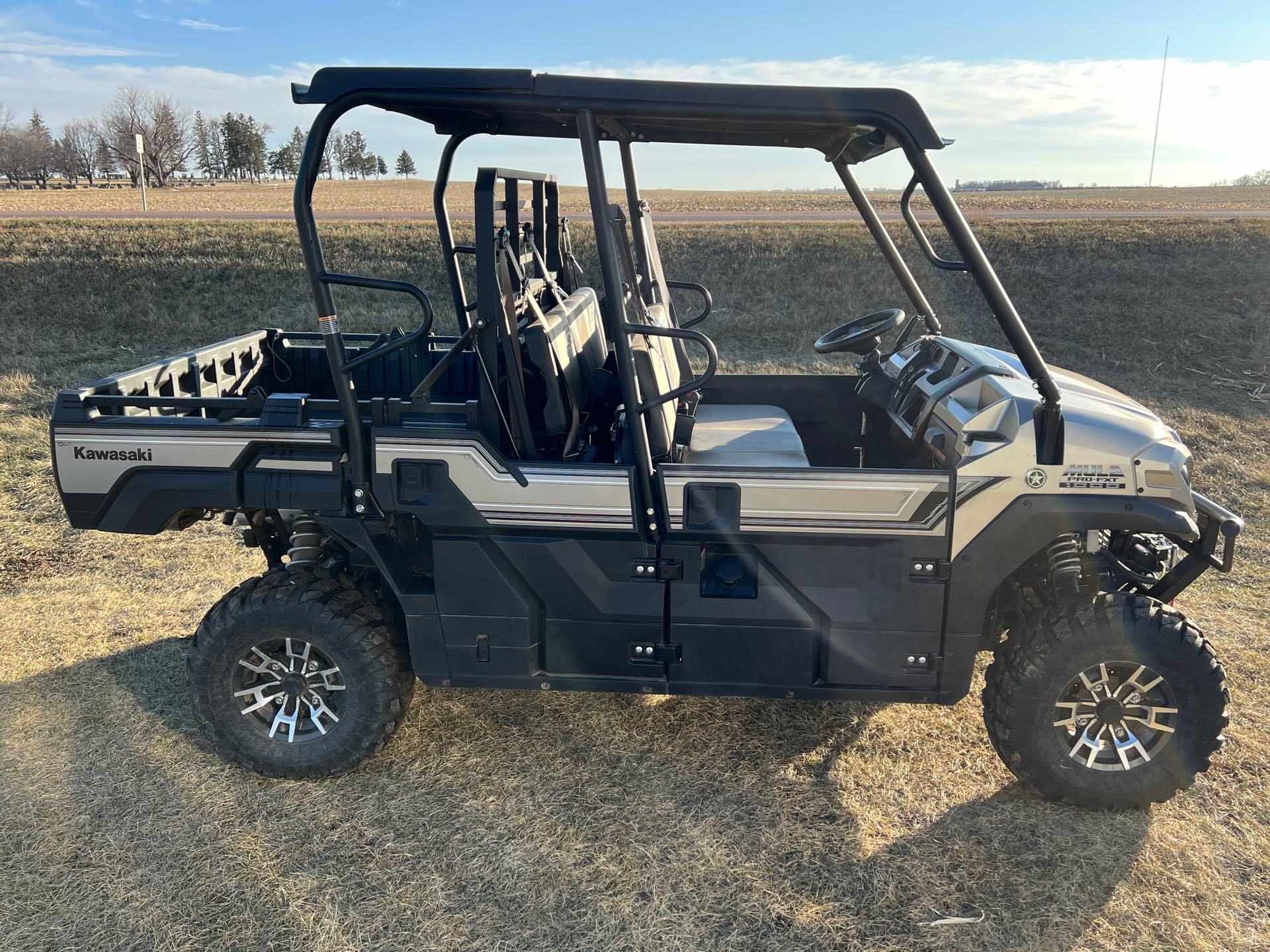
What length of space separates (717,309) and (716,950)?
11.0 metres

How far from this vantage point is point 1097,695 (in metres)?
3.06

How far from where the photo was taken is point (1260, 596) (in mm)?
4906

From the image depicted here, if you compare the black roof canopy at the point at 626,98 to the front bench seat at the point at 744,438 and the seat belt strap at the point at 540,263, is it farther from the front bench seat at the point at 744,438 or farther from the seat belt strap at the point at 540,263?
the front bench seat at the point at 744,438

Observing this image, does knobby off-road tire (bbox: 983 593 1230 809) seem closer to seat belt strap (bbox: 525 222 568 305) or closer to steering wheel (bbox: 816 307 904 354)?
steering wheel (bbox: 816 307 904 354)

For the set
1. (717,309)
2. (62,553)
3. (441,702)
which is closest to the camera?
(441,702)

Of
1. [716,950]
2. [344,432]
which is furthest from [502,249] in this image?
[716,950]

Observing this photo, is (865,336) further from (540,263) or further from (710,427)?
(540,263)

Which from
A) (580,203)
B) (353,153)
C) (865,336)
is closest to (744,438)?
(865,336)

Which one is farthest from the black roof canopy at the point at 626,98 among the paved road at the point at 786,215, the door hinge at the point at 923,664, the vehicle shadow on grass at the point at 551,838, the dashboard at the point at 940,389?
the paved road at the point at 786,215

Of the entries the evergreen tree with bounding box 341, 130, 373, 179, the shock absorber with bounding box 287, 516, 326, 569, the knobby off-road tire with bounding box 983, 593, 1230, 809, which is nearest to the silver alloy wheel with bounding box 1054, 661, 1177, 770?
the knobby off-road tire with bounding box 983, 593, 1230, 809

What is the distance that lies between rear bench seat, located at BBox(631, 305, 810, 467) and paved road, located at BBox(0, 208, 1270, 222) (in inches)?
531

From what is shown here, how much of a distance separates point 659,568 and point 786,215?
1727 cm

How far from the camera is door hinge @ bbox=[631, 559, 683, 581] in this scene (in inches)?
119

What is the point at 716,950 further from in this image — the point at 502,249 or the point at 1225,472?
the point at 1225,472
